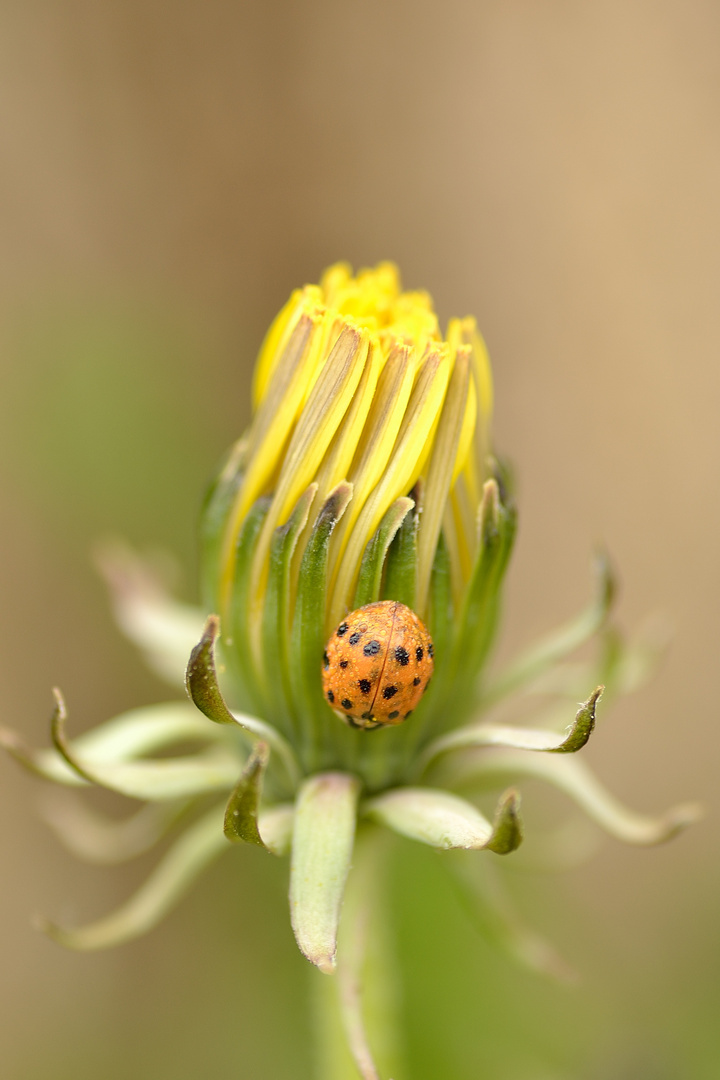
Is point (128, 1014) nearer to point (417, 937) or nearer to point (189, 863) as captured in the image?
point (417, 937)

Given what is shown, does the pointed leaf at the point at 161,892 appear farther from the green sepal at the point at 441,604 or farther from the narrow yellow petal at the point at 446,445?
the narrow yellow petal at the point at 446,445

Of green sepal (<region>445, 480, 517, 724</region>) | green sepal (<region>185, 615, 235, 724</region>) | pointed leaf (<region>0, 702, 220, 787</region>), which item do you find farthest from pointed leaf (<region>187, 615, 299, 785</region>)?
green sepal (<region>445, 480, 517, 724</region>)

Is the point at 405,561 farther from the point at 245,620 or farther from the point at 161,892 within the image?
the point at 161,892

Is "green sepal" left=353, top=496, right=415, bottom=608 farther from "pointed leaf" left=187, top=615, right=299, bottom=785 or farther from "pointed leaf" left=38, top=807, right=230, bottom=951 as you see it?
"pointed leaf" left=38, top=807, right=230, bottom=951

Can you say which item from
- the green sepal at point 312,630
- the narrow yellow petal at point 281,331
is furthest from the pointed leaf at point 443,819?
the narrow yellow petal at point 281,331

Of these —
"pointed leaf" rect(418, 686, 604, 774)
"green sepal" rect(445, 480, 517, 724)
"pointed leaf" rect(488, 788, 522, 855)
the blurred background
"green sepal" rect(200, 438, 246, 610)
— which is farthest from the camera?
the blurred background

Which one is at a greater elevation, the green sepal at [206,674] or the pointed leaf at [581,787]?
the green sepal at [206,674]
